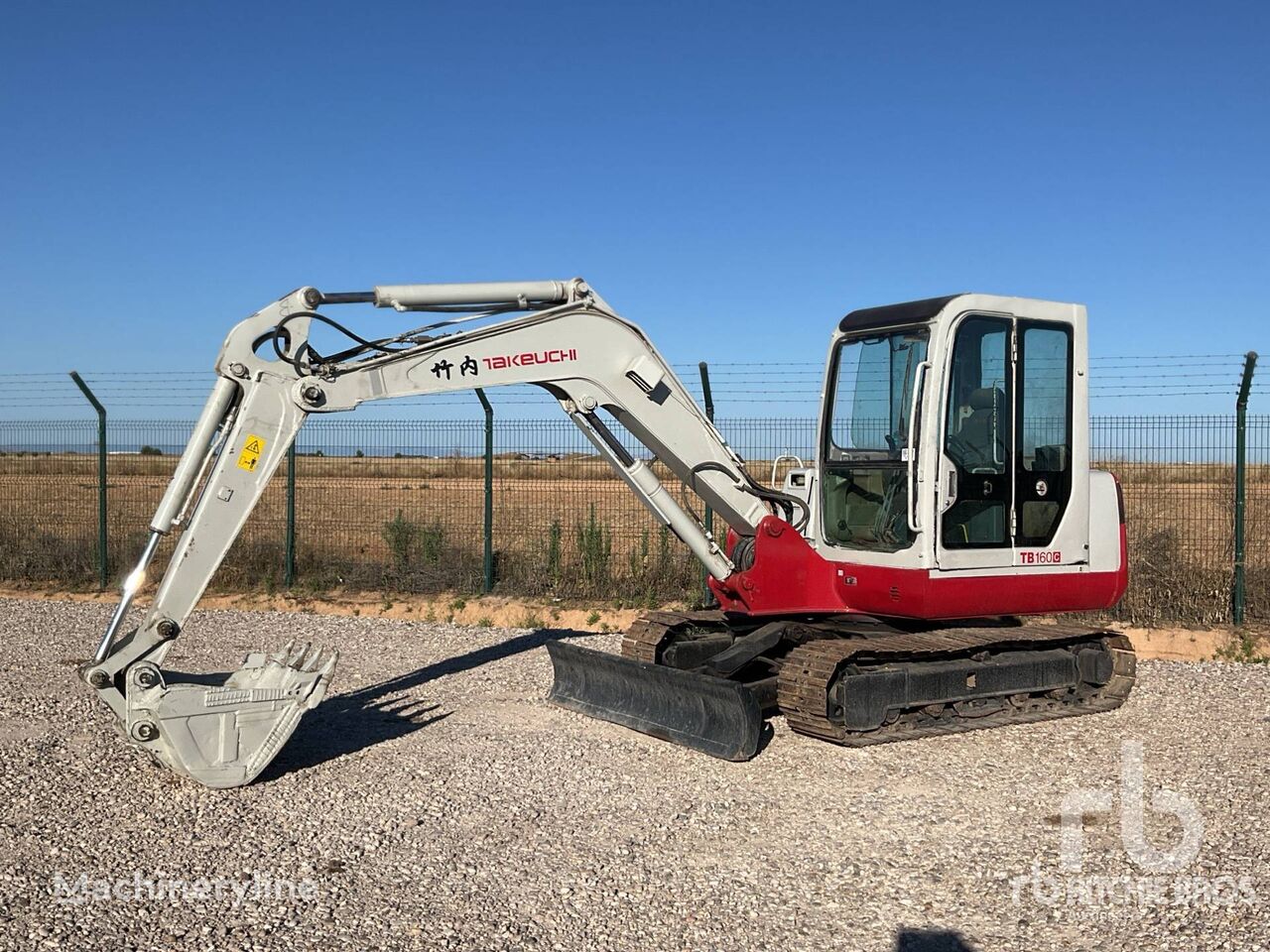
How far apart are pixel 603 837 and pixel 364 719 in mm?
3224

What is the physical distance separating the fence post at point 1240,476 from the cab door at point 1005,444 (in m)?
4.42

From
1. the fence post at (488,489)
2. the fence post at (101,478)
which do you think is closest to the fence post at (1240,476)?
the fence post at (488,489)

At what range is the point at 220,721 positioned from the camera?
6.67 meters

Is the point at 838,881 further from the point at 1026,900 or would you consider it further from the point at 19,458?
the point at 19,458

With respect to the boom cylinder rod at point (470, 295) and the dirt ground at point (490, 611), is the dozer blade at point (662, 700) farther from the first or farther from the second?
the dirt ground at point (490, 611)

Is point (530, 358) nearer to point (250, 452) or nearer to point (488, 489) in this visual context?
point (250, 452)

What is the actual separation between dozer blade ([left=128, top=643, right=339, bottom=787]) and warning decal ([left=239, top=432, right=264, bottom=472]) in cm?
121

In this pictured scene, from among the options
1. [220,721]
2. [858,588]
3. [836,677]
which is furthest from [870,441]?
[220,721]

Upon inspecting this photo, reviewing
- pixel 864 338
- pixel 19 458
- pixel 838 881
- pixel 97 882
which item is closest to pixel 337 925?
pixel 97 882

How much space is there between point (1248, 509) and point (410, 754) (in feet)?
35.1

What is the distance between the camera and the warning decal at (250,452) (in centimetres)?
680

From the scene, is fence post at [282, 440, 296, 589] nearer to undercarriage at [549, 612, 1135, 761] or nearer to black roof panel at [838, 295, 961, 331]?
undercarriage at [549, 612, 1135, 761]

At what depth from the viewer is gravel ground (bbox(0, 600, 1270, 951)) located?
4883mm

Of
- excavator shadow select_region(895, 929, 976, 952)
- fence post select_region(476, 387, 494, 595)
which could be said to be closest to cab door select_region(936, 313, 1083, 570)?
excavator shadow select_region(895, 929, 976, 952)
